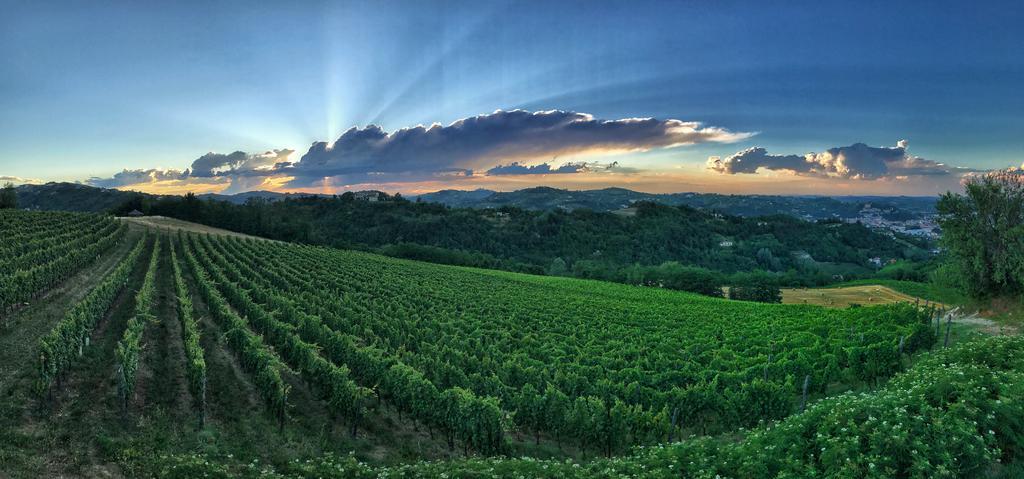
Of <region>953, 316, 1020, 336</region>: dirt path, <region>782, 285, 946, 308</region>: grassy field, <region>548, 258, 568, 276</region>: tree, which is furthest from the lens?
<region>548, 258, 568, 276</region>: tree

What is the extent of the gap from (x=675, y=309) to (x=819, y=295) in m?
55.2

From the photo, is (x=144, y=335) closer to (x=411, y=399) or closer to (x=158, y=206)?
(x=411, y=399)

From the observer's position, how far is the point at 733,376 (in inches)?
784

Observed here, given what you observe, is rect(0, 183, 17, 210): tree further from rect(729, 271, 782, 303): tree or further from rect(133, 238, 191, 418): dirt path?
rect(729, 271, 782, 303): tree

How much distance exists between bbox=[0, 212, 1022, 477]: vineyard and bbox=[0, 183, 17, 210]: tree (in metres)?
112

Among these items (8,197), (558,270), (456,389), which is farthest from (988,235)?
(8,197)

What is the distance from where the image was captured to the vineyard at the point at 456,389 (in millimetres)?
11484

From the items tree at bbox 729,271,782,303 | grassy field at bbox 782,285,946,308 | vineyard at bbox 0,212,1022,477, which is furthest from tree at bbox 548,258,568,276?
vineyard at bbox 0,212,1022,477

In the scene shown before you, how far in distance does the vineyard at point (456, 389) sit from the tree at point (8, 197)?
112288 millimetres

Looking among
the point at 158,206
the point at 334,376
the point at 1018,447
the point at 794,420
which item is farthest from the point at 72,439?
the point at 158,206

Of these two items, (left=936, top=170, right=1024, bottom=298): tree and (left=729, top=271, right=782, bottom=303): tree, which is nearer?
(left=936, top=170, right=1024, bottom=298): tree

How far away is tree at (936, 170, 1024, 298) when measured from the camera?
3544 cm

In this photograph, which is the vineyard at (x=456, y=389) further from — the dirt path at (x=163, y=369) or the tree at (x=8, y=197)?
the tree at (x=8, y=197)

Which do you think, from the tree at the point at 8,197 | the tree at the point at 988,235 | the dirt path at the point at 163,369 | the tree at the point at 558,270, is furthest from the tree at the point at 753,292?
the tree at the point at 8,197
